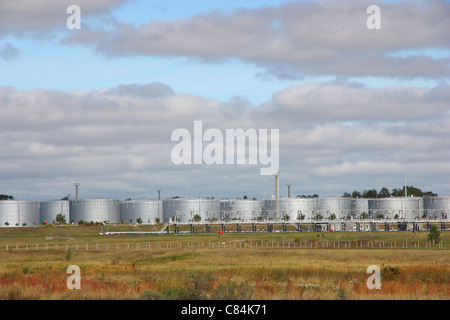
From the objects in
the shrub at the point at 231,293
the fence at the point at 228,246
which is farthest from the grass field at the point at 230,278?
the fence at the point at 228,246

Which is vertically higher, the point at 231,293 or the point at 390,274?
the point at 231,293

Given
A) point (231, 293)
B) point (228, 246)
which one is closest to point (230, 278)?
point (231, 293)

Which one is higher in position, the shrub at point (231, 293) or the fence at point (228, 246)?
the shrub at point (231, 293)

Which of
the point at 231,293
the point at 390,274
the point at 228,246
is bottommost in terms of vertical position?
the point at 228,246

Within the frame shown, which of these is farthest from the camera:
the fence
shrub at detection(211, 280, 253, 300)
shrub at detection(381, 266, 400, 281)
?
the fence

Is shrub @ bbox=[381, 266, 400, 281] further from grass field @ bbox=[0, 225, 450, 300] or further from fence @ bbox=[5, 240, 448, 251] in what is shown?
fence @ bbox=[5, 240, 448, 251]

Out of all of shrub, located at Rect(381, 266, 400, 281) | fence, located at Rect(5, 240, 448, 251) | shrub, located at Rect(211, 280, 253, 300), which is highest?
shrub, located at Rect(211, 280, 253, 300)

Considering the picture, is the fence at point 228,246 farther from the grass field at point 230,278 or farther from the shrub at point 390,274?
the shrub at point 390,274

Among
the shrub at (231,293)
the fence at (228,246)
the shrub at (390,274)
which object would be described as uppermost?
the shrub at (231,293)

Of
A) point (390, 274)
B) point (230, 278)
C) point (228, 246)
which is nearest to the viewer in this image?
point (230, 278)

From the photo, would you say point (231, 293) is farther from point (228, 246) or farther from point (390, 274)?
point (228, 246)

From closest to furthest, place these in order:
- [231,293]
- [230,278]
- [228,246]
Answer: [231,293]
[230,278]
[228,246]

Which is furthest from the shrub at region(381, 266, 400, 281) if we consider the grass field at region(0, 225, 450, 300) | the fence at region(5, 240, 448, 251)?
the fence at region(5, 240, 448, 251)
